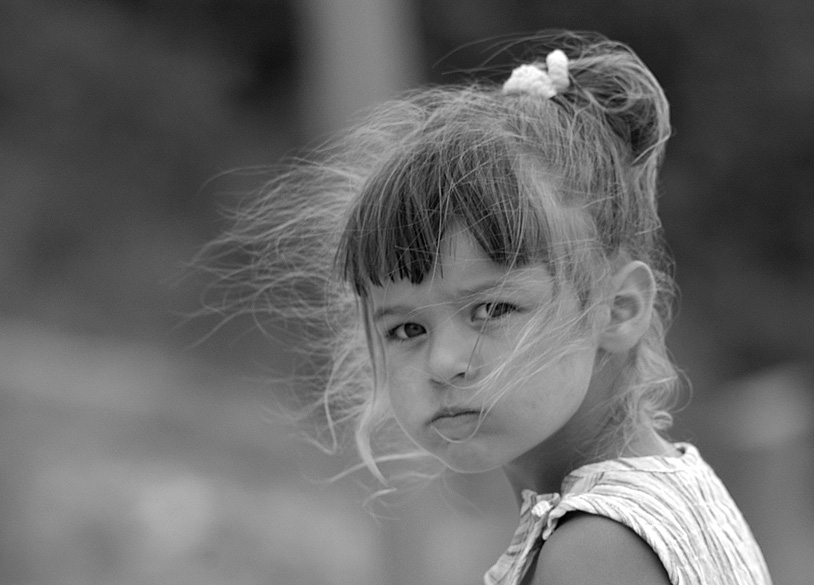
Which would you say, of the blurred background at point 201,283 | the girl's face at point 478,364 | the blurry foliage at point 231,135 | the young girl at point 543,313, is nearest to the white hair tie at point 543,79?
A: the young girl at point 543,313

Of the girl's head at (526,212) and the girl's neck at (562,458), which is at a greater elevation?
the girl's head at (526,212)

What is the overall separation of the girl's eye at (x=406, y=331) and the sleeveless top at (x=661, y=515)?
260mm

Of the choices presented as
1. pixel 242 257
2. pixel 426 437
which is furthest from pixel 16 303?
pixel 426 437

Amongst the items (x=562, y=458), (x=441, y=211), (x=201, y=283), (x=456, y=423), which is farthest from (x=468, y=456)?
(x=201, y=283)

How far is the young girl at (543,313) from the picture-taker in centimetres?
146

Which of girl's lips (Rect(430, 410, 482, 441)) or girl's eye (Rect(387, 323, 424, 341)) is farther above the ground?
girl's eye (Rect(387, 323, 424, 341))

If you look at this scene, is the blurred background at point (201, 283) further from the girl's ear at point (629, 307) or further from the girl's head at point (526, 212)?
the girl's ear at point (629, 307)

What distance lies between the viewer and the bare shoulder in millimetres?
1336

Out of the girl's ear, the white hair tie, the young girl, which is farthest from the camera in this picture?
the white hair tie

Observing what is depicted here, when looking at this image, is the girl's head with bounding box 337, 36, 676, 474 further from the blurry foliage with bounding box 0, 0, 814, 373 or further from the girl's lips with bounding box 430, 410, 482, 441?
the blurry foliage with bounding box 0, 0, 814, 373

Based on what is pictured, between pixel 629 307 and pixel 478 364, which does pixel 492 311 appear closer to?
pixel 478 364

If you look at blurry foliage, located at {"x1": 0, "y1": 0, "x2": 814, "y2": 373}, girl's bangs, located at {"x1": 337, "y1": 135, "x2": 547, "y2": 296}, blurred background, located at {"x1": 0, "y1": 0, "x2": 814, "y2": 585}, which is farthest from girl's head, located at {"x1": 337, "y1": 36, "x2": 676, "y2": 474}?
blurry foliage, located at {"x1": 0, "y1": 0, "x2": 814, "y2": 373}

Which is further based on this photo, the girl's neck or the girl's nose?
the girl's neck

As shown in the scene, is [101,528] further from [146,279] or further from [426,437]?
[426,437]
